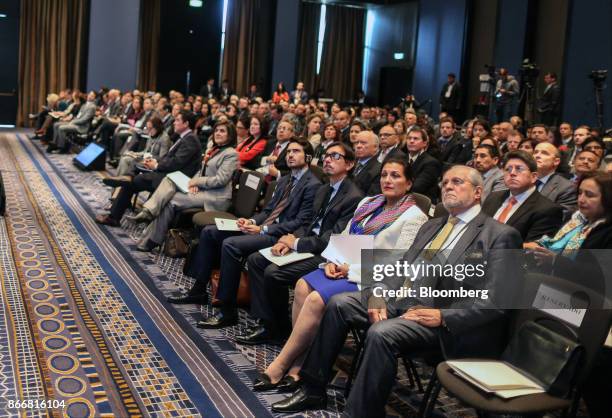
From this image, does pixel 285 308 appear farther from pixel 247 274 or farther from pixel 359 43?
pixel 359 43

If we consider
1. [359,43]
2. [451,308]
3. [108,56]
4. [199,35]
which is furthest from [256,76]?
[451,308]

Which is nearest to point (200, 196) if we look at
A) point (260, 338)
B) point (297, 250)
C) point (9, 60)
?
point (297, 250)

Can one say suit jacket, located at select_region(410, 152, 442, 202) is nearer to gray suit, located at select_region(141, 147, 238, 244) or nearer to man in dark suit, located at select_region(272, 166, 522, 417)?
gray suit, located at select_region(141, 147, 238, 244)

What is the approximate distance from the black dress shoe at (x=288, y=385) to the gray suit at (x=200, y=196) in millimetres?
2586

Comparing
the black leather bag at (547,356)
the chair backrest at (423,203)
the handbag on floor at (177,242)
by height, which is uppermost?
the chair backrest at (423,203)

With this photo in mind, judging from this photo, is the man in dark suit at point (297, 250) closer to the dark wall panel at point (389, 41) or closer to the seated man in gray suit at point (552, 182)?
the seated man in gray suit at point (552, 182)

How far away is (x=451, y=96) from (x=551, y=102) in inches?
131

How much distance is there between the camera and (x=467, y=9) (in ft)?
55.6

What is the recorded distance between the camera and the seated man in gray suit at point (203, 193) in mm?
5984

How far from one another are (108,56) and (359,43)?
26.9 feet

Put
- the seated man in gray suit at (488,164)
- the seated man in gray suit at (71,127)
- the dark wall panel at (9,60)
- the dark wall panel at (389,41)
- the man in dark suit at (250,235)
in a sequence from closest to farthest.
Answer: the man in dark suit at (250,235)
the seated man in gray suit at (488,164)
the seated man in gray suit at (71,127)
the dark wall panel at (9,60)
the dark wall panel at (389,41)

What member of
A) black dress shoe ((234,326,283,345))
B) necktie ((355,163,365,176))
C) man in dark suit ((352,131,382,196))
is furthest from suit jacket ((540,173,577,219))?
black dress shoe ((234,326,283,345))

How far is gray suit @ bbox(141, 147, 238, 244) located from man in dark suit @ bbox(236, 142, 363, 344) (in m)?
1.62

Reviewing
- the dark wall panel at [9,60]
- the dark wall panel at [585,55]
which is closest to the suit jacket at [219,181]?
the dark wall panel at [585,55]
